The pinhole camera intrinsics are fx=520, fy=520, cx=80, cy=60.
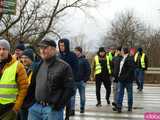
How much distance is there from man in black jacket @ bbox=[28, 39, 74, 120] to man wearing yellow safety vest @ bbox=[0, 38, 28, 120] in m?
0.34

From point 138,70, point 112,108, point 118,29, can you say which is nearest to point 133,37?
point 118,29

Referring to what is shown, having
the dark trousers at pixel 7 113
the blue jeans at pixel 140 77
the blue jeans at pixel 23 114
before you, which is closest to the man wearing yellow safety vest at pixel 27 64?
the blue jeans at pixel 23 114

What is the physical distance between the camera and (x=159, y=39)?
267 ft

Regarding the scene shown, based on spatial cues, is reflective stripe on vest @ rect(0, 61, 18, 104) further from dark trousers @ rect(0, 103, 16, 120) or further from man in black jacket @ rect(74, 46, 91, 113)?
man in black jacket @ rect(74, 46, 91, 113)

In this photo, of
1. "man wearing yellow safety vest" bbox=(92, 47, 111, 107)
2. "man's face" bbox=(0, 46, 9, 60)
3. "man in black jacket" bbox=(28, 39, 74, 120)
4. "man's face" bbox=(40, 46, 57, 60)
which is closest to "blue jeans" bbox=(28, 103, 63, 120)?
"man in black jacket" bbox=(28, 39, 74, 120)

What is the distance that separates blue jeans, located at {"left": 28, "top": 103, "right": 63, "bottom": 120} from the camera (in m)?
7.17

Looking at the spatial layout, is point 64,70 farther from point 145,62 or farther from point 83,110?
point 145,62

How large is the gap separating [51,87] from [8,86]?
0.77 metres

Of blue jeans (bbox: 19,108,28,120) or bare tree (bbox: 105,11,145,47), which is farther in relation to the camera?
bare tree (bbox: 105,11,145,47)

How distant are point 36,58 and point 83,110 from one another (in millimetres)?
5002

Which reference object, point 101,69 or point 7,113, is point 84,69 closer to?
point 101,69

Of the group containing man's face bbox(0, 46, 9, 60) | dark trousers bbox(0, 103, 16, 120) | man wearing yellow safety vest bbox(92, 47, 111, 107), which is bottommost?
dark trousers bbox(0, 103, 16, 120)

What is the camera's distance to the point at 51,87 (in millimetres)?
7176

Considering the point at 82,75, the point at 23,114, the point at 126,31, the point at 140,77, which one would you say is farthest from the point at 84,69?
the point at 126,31
